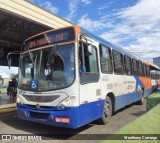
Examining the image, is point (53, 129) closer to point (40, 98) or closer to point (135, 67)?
point (40, 98)

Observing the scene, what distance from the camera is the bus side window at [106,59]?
7630 millimetres

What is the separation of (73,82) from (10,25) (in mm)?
10723

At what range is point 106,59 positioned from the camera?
26.5 ft

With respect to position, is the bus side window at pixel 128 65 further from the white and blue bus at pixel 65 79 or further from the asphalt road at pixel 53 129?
the asphalt road at pixel 53 129

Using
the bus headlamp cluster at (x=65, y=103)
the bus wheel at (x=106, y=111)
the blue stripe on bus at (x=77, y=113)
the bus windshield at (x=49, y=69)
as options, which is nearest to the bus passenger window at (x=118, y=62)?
the bus wheel at (x=106, y=111)

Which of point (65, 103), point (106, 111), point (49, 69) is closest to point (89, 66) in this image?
point (49, 69)

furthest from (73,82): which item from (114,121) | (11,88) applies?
(11,88)

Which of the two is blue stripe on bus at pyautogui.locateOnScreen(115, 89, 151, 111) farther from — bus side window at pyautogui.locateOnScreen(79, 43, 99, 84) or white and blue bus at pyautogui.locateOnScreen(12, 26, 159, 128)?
bus side window at pyautogui.locateOnScreen(79, 43, 99, 84)

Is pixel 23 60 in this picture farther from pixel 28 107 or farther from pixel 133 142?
pixel 133 142

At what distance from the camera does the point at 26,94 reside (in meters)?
6.68

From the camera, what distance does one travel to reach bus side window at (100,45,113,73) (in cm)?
763

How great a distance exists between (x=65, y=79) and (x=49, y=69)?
2.24 feet

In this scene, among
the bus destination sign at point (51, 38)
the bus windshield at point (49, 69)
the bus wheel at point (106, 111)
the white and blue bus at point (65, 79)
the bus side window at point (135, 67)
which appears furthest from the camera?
the bus side window at point (135, 67)

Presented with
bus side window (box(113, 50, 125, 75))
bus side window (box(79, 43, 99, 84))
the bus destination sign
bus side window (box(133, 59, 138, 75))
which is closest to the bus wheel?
bus side window (box(79, 43, 99, 84))
